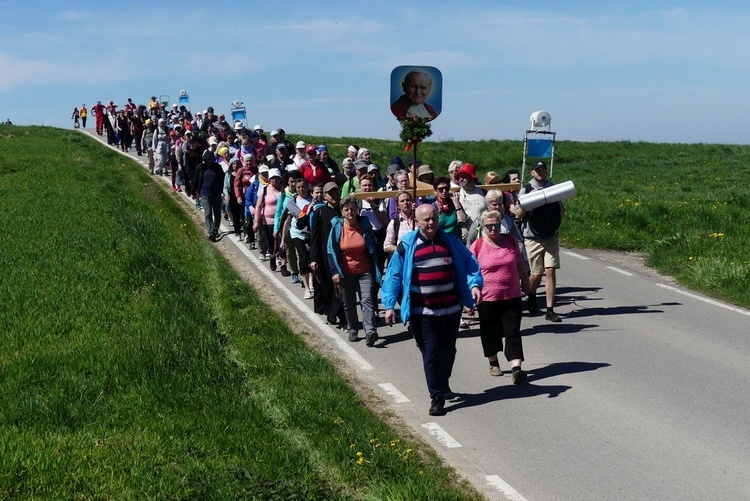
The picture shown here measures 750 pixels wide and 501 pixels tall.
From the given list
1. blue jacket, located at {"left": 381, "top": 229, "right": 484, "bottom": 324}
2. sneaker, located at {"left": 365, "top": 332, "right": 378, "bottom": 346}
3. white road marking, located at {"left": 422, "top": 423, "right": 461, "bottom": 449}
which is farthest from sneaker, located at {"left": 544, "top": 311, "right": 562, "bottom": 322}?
white road marking, located at {"left": 422, "top": 423, "right": 461, "bottom": 449}

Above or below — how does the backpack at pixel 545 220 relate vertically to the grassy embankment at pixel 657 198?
above

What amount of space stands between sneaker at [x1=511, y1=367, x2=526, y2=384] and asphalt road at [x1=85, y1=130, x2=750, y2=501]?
0.10 meters

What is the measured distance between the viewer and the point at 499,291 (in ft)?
32.7

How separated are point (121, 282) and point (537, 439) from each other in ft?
25.0

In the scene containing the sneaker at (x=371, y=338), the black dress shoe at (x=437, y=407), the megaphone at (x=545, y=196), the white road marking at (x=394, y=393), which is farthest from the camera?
the megaphone at (x=545, y=196)

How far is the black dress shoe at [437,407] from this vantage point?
8.84 m

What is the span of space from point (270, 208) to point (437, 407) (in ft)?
30.0

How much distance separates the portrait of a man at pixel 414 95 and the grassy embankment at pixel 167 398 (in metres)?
2.85

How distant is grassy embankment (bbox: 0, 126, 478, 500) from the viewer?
6.63 meters

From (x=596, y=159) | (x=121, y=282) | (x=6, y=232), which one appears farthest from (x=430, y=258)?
(x=596, y=159)

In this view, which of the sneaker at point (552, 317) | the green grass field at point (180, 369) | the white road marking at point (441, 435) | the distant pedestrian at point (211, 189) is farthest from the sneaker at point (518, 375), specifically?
the distant pedestrian at point (211, 189)

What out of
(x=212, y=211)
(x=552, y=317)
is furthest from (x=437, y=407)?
(x=212, y=211)

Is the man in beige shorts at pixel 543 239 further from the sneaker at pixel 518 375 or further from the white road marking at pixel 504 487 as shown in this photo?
the white road marking at pixel 504 487

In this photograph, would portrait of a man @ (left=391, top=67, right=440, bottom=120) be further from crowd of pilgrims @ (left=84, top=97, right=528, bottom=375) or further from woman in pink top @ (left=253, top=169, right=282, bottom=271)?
woman in pink top @ (left=253, top=169, right=282, bottom=271)
